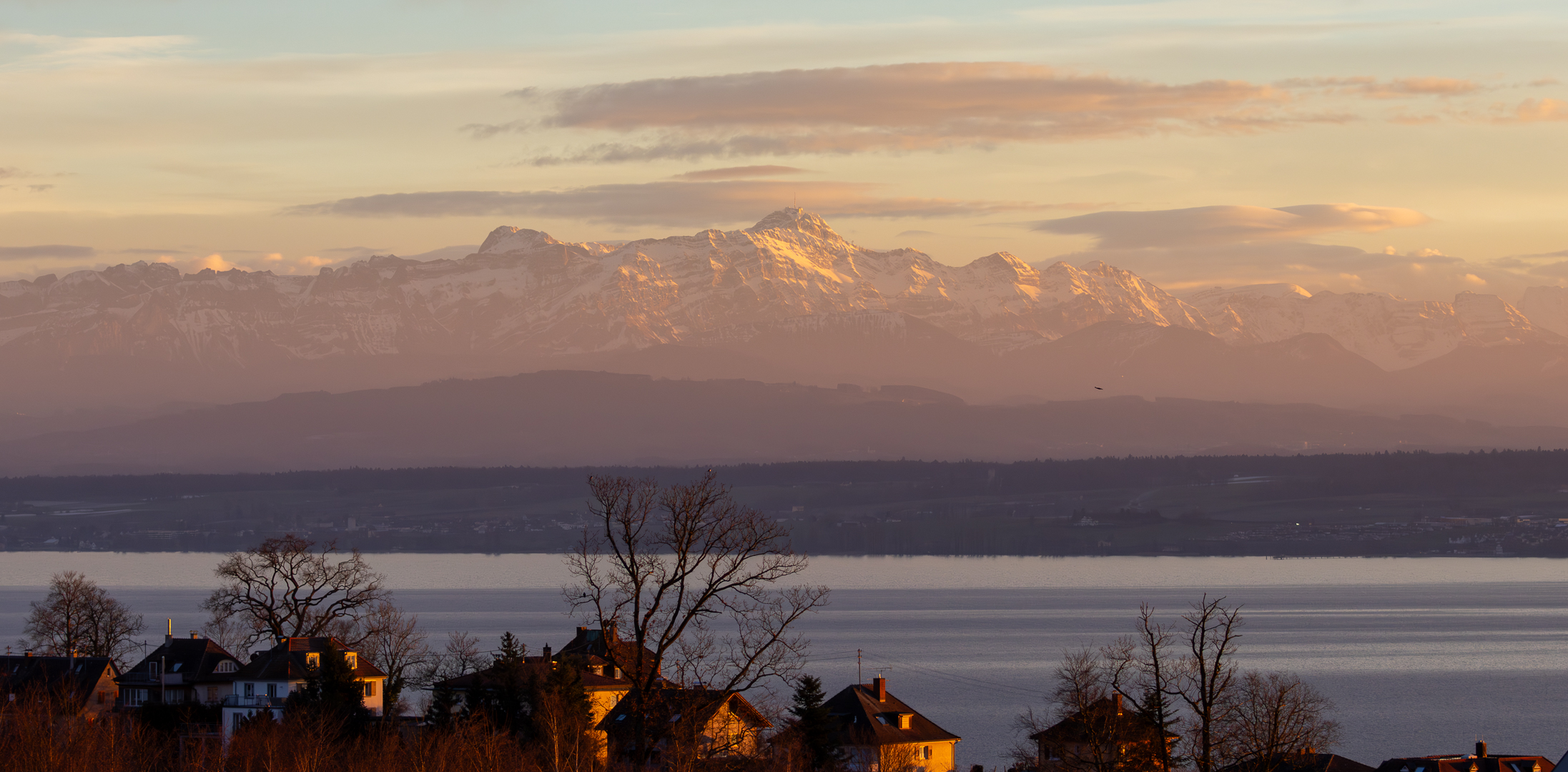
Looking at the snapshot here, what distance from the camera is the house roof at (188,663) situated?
72.8 metres

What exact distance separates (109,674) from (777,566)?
44.3m

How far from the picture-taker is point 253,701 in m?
70.1

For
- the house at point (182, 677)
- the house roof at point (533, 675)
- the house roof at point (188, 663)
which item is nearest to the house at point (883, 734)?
the house roof at point (533, 675)

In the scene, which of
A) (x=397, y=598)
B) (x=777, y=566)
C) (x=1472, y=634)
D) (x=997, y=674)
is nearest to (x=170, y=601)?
(x=397, y=598)

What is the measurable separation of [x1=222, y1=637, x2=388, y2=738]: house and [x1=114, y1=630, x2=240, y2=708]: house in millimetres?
1136

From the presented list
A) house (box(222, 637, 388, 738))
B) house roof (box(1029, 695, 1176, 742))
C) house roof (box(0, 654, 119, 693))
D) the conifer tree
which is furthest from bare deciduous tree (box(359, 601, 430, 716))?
house roof (box(1029, 695, 1176, 742))

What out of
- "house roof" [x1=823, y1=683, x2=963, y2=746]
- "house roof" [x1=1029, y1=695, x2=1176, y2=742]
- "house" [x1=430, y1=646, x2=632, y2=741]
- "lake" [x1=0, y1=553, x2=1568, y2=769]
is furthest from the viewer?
"lake" [x1=0, y1=553, x2=1568, y2=769]

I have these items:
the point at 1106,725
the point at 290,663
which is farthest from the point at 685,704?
the point at 290,663

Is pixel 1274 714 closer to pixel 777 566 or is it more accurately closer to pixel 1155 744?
pixel 1155 744

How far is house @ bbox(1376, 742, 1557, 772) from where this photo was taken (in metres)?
57.9

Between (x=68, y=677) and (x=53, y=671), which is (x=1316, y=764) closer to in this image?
(x=68, y=677)

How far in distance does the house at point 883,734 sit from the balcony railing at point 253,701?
767 inches

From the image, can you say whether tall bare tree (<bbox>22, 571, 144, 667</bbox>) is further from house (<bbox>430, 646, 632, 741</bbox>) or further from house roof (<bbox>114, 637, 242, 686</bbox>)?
house (<bbox>430, 646, 632, 741</bbox>)

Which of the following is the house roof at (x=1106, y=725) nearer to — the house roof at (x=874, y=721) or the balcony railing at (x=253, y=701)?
the house roof at (x=874, y=721)
